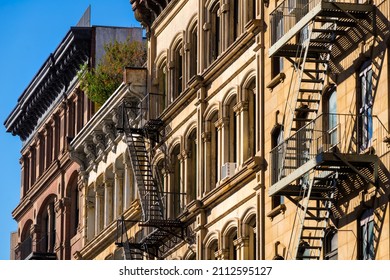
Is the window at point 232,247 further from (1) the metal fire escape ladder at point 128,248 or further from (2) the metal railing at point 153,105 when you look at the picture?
(2) the metal railing at point 153,105

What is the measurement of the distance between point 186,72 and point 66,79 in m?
23.5

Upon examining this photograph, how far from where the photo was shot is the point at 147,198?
70.4m

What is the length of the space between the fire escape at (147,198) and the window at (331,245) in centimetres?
1573

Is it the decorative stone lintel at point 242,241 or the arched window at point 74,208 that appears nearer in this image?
the decorative stone lintel at point 242,241

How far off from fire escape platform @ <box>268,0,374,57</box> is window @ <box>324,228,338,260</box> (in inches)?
227

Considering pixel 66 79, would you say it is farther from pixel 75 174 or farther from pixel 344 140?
pixel 344 140

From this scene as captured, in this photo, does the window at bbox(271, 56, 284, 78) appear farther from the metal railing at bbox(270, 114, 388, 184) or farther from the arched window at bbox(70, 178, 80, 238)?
the arched window at bbox(70, 178, 80, 238)

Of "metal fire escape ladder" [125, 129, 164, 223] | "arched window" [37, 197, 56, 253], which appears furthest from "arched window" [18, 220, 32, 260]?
"metal fire escape ladder" [125, 129, 164, 223]

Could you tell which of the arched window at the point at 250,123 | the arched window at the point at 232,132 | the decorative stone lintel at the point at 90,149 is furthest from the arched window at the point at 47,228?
the arched window at the point at 250,123

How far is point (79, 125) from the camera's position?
292ft

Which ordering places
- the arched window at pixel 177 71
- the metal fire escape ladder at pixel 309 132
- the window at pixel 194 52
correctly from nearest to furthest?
the metal fire escape ladder at pixel 309 132, the window at pixel 194 52, the arched window at pixel 177 71

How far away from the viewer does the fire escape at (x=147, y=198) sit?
68.0 m
